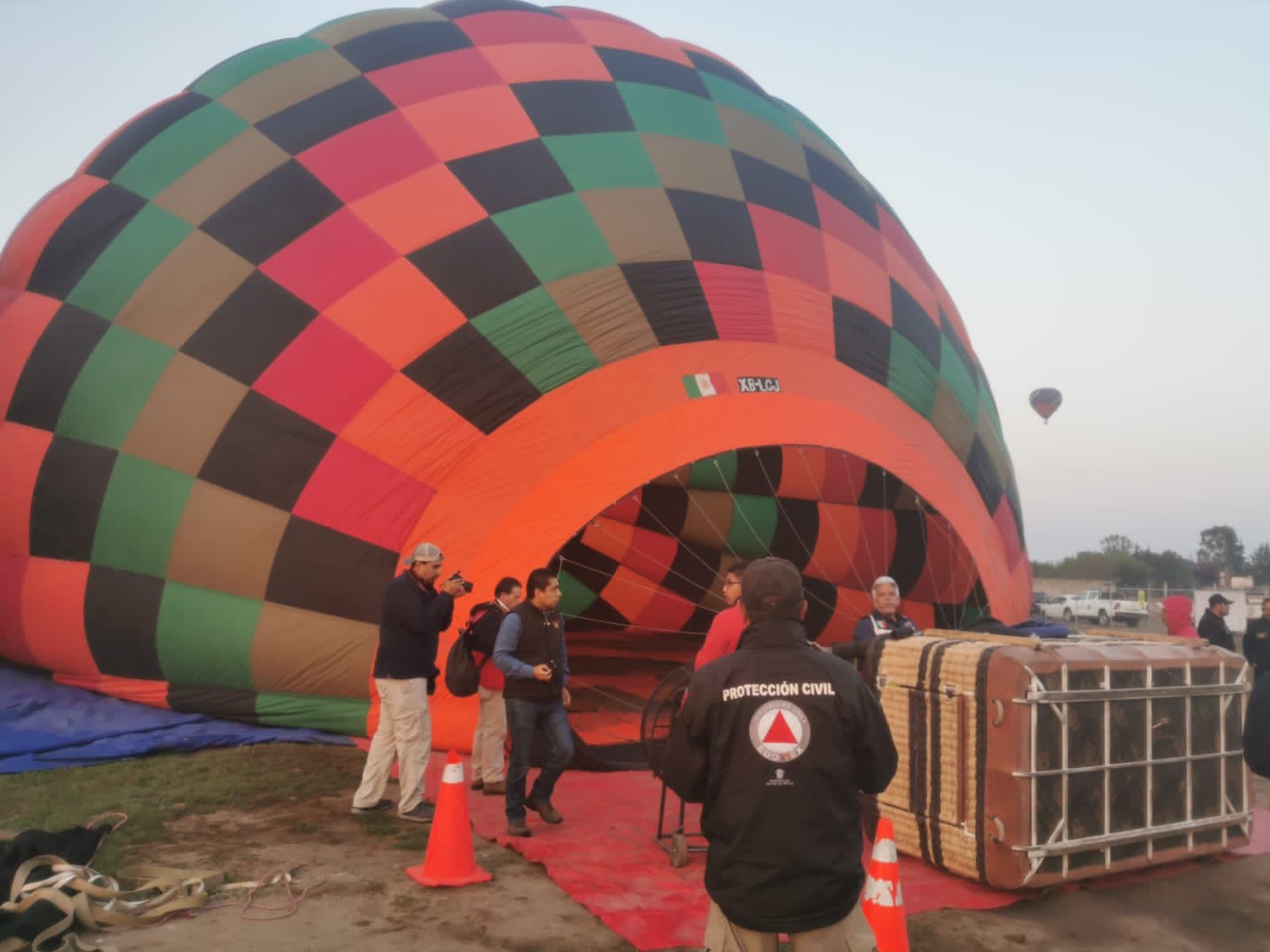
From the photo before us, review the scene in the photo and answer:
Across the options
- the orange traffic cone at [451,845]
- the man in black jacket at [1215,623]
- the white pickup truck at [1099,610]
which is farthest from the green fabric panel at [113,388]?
the white pickup truck at [1099,610]

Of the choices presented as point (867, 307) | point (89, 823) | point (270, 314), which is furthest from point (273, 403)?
point (867, 307)

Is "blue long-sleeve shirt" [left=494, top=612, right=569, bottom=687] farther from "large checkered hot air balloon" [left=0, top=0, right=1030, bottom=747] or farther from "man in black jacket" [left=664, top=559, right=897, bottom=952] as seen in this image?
"man in black jacket" [left=664, top=559, right=897, bottom=952]

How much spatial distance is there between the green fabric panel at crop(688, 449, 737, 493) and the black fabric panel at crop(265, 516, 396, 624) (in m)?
3.51

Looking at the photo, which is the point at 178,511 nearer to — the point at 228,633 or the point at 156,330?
the point at 228,633

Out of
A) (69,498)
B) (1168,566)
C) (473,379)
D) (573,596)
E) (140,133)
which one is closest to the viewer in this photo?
(473,379)

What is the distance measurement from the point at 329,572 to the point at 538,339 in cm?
206

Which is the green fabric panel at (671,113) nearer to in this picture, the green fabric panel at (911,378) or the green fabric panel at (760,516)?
the green fabric panel at (911,378)

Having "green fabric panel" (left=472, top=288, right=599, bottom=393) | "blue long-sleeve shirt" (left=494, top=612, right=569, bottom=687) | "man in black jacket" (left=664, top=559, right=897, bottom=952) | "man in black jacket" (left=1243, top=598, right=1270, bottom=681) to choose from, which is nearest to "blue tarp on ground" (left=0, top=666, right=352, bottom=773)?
"blue long-sleeve shirt" (left=494, top=612, right=569, bottom=687)

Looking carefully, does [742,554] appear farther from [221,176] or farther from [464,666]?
[221,176]

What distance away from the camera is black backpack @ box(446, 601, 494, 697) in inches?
229

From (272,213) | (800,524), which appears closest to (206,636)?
(272,213)

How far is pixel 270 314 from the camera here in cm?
712

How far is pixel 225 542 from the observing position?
683cm

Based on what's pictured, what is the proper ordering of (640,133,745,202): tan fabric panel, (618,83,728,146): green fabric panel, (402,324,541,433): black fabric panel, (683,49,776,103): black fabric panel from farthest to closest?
(683,49,776,103): black fabric panel
(618,83,728,146): green fabric panel
(640,133,745,202): tan fabric panel
(402,324,541,433): black fabric panel
